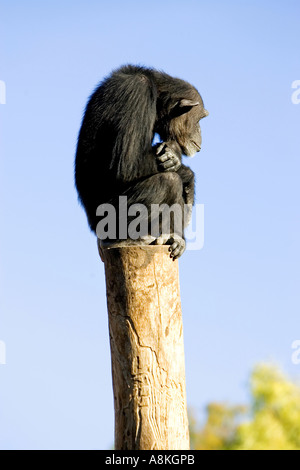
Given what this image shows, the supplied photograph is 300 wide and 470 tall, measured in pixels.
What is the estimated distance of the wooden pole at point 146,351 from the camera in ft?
15.0

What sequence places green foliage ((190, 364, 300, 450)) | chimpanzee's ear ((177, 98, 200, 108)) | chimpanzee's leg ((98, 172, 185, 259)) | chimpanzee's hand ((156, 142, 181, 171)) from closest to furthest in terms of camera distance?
chimpanzee's leg ((98, 172, 185, 259)) < chimpanzee's hand ((156, 142, 181, 171)) < chimpanzee's ear ((177, 98, 200, 108)) < green foliage ((190, 364, 300, 450))

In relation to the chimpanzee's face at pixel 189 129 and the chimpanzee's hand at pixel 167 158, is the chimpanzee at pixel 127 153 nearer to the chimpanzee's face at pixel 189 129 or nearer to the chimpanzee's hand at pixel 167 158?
the chimpanzee's hand at pixel 167 158

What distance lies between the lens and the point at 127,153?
5.57 m

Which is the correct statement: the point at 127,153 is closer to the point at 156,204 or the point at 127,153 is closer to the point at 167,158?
the point at 167,158

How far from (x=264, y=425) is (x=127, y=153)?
12.6m

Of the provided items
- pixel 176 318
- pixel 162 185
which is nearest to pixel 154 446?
pixel 176 318

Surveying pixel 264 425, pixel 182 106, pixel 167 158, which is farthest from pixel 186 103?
pixel 264 425

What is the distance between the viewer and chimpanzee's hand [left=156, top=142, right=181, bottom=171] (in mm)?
5695

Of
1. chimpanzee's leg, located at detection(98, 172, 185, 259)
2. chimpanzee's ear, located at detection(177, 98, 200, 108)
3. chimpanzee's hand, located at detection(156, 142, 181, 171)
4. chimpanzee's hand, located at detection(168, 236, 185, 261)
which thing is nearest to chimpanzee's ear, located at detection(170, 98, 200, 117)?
chimpanzee's ear, located at detection(177, 98, 200, 108)

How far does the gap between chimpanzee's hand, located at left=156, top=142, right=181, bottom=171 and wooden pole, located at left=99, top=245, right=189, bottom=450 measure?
41.8 inches

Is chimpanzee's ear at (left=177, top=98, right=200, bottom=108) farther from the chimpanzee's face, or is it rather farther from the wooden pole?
the wooden pole

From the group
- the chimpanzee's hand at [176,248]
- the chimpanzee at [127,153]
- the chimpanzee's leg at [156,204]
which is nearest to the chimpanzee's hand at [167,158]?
the chimpanzee at [127,153]

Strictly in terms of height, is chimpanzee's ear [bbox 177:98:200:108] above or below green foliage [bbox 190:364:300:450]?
above

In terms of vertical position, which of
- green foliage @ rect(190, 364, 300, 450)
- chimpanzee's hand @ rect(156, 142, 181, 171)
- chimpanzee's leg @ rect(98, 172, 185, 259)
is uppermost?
chimpanzee's hand @ rect(156, 142, 181, 171)
